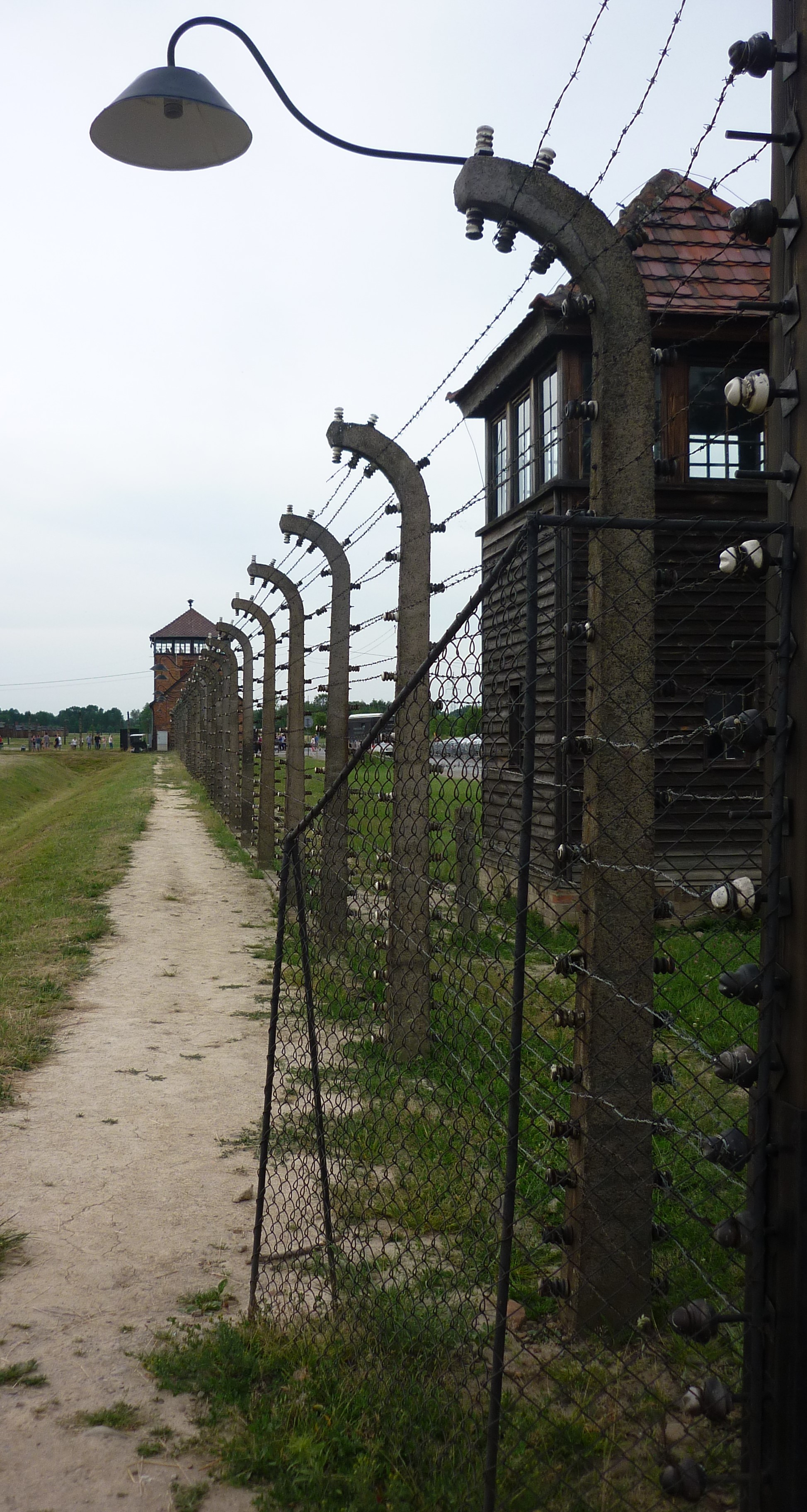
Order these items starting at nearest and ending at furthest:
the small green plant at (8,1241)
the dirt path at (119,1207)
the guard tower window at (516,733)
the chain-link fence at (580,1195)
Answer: the chain-link fence at (580,1195) → the guard tower window at (516,733) → the dirt path at (119,1207) → the small green plant at (8,1241)

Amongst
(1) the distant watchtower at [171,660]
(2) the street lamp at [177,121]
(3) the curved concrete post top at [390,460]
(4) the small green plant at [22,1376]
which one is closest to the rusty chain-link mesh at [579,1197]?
(4) the small green plant at [22,1376]

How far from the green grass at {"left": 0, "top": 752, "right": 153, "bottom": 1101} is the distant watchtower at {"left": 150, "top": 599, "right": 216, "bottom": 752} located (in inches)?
1767

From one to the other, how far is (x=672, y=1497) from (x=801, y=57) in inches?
113

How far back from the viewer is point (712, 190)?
2416 mm

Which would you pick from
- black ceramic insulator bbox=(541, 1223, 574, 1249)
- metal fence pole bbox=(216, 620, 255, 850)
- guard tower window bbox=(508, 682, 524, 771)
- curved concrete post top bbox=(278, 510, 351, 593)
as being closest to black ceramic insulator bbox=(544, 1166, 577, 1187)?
black ceramic insulator bbox=(541, 1223, 574, 1249)

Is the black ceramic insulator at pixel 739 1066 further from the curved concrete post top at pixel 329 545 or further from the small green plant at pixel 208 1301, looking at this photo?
the curved concrete post top at pixel 329 545

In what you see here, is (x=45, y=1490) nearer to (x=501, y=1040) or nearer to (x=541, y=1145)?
(x=541, y=1145)

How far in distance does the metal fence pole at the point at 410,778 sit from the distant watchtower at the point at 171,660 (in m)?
70.3

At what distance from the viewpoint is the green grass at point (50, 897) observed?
7.14 meters

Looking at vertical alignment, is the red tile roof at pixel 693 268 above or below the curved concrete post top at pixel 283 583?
above

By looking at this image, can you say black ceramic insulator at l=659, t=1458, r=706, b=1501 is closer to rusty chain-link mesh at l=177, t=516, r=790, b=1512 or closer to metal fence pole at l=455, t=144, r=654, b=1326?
rusty chain-link mesh at l=177, t=516, r=790, b=1512

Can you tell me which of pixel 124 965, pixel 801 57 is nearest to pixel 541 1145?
pixel 801 57

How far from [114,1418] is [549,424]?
909cm

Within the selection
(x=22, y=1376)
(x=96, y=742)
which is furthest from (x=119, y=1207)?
(x=96, y=742)
